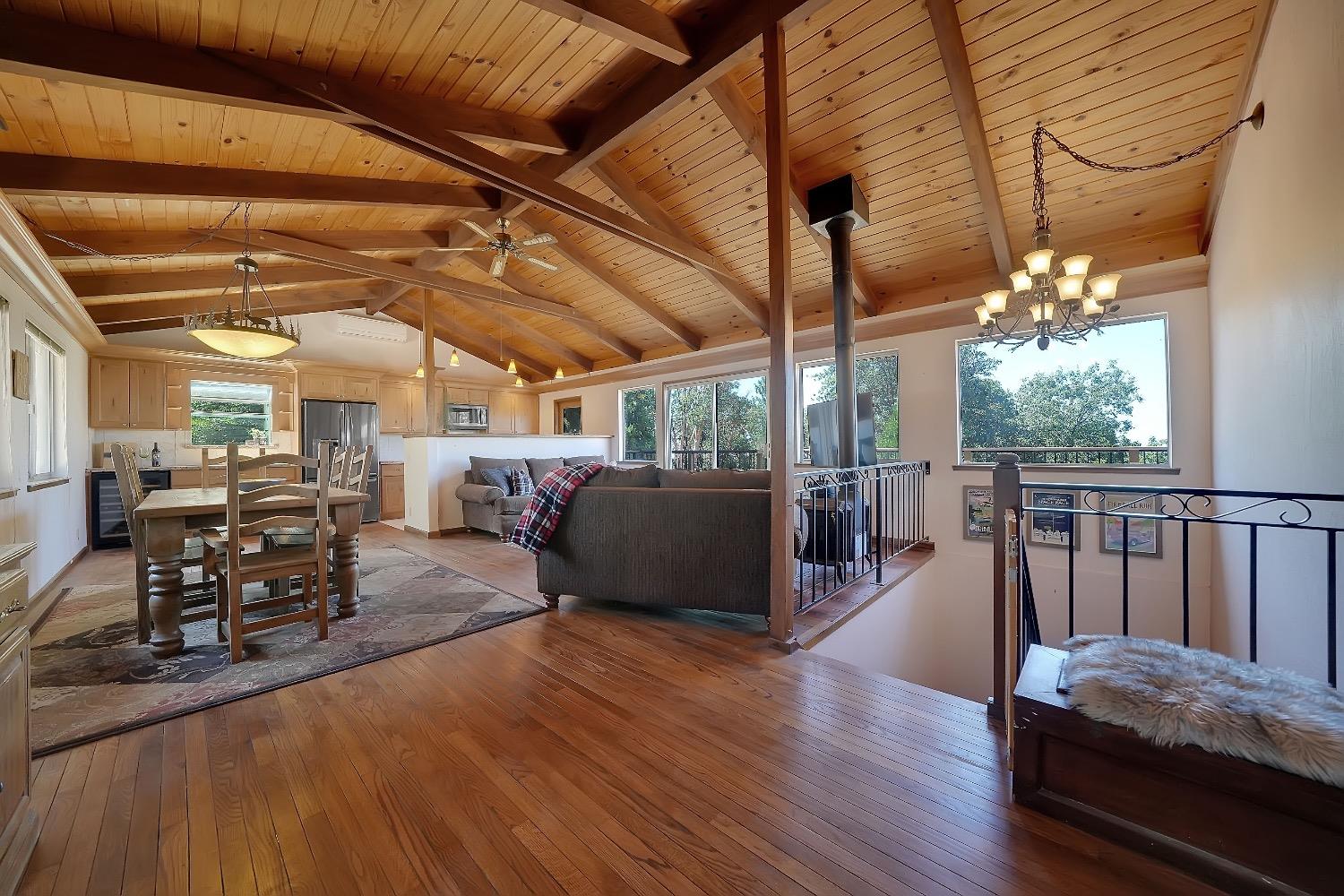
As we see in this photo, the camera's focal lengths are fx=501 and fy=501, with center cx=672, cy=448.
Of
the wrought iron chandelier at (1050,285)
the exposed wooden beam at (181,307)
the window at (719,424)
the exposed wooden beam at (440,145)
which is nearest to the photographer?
the exposed wooden beam at (440,145)

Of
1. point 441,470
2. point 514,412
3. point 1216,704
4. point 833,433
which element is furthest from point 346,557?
point 514,412

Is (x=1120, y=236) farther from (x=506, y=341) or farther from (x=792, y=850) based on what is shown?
(x=506, y=341)

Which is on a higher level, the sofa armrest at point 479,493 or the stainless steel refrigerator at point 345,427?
the stainless steel refrigerator at point 345,427

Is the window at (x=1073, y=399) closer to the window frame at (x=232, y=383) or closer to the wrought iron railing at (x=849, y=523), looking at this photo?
the wrought iron railing at (x=849, y=523)

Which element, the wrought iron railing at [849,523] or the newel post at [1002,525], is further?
the wrought iron railing at [849,523]

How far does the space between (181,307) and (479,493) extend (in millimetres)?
3966

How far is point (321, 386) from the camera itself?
292 inches


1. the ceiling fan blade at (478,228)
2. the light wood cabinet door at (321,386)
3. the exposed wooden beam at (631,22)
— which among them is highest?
the exposed wooden beam at (631,22)

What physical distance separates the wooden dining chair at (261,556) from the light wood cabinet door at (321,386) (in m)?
5.30

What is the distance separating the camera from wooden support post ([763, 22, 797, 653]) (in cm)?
263

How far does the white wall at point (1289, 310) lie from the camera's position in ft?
5.59

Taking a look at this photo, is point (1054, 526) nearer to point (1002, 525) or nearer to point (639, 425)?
point (1002, 525)

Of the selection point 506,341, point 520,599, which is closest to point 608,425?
point 506,341

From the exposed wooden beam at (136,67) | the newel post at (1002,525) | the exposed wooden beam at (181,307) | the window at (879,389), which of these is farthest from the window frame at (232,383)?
the newel post at (1002,525)
